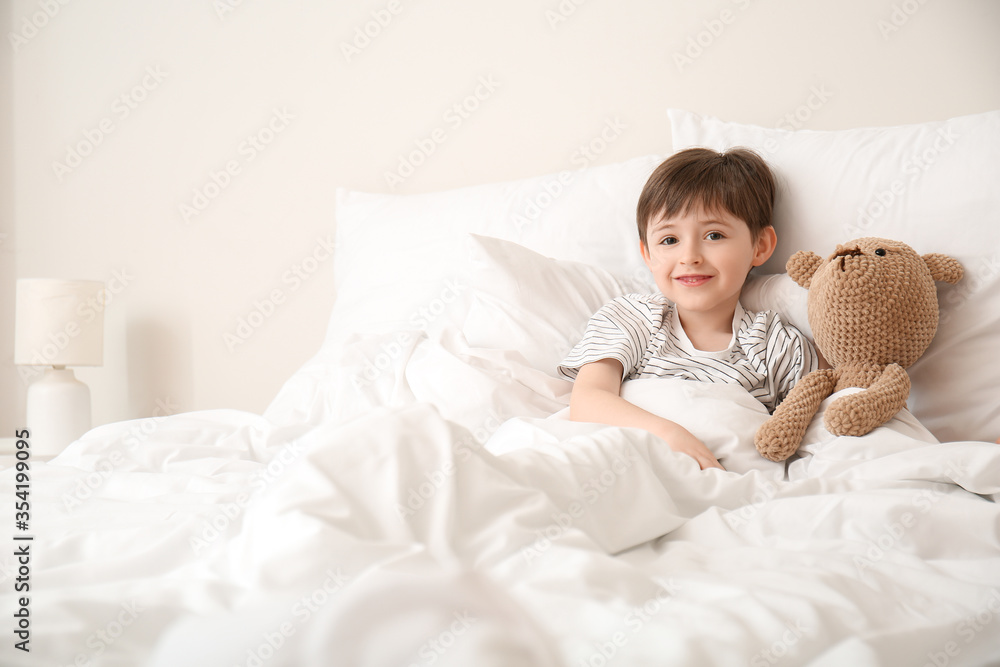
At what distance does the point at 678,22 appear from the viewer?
1.51m

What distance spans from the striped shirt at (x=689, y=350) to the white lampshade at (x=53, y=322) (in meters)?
1.35

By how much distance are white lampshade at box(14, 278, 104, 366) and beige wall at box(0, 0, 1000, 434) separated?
0.30 meters

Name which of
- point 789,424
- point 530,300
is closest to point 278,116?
point 530,300

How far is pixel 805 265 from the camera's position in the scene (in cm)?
103

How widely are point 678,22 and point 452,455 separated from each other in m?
1.32

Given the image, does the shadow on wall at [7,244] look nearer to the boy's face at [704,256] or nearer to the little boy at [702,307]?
the little boy at [702,307]

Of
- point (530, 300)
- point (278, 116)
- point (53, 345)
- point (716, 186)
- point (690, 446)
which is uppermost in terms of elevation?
point (278, 116)

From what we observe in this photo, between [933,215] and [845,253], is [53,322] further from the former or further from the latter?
[933,215]

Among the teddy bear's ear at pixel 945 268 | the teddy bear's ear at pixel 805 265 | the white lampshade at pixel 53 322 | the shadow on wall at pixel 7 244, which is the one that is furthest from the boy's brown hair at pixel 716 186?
the shadow on wall at pixel 7 244

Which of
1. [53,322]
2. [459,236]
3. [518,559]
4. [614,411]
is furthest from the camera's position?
[53,322]

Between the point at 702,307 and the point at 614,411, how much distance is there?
26cm

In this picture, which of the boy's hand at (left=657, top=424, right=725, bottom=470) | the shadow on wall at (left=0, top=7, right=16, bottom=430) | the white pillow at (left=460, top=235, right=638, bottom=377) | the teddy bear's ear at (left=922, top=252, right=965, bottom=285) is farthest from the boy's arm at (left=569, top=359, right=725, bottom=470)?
the shadow on wall at (left=0, top=7, right=16, bottom=430)

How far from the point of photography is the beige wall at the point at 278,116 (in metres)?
1.47

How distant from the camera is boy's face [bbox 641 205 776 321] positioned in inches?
42.9
